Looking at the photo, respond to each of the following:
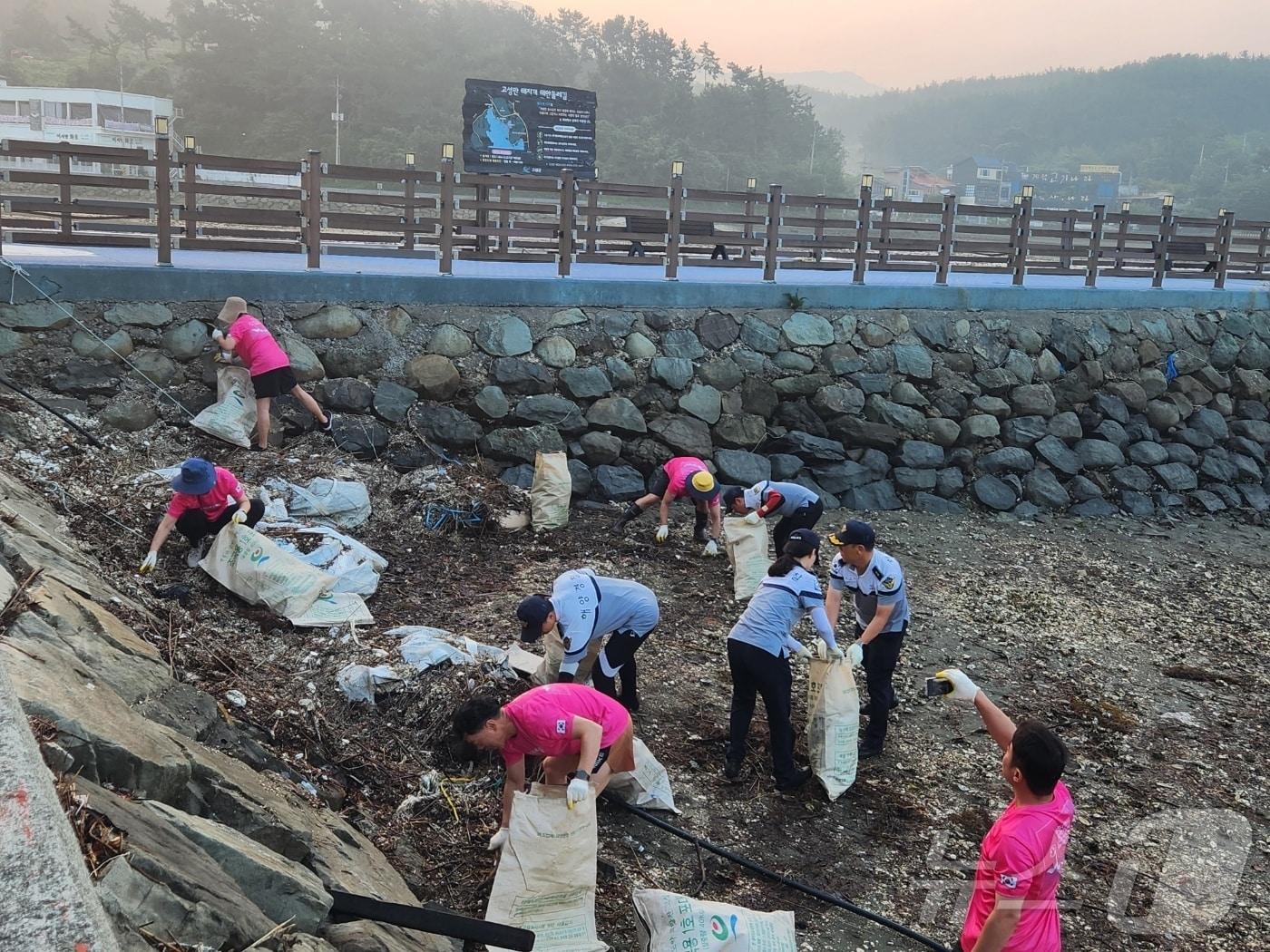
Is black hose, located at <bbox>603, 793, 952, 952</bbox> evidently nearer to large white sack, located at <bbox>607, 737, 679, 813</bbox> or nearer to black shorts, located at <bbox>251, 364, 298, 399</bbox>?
large white sack, located at <bbox>607, 737, 679, 813</bbox>

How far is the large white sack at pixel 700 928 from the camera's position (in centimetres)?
402

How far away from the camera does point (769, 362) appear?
12.0m

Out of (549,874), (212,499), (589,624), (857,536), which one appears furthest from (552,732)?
(212,499)

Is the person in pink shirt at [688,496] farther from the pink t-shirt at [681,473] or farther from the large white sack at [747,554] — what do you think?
the large white sack at [747,554]

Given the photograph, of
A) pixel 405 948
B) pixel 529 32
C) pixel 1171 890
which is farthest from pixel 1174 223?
pixel 529 32

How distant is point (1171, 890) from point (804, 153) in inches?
2060

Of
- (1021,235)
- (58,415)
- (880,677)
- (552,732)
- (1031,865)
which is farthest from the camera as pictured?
(1021,235)

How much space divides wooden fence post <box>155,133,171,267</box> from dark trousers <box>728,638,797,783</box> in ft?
23.1

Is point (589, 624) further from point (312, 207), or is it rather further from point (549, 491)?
point (312, 207)

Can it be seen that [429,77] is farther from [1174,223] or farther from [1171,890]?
[1171,890]

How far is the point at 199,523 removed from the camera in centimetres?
710

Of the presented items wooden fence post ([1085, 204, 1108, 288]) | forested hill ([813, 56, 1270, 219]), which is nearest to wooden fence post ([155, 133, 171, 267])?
wooden fence post ([1085, 204, 1108, 288])

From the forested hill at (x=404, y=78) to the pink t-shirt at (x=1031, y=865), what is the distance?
37355mm

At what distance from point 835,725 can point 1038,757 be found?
91.0 inches
